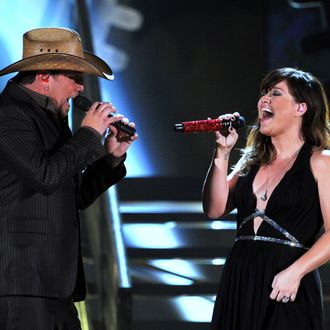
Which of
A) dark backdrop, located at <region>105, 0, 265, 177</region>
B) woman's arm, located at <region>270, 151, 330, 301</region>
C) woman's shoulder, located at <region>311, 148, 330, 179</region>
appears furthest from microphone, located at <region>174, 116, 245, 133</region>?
dark backdrop, located at <region>105, 0, 265, 177</region>

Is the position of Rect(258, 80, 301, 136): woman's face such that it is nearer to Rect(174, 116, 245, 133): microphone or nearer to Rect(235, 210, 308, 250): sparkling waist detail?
Rect(174, 116, 245, 133): microphone

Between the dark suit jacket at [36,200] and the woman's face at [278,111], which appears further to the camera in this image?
the woman's face at [278,111]

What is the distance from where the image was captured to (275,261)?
258 cm

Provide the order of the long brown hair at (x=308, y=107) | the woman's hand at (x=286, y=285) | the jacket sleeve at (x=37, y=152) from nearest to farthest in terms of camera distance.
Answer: the jacket sleeve at (x=37, y=152) < the woman's hand at (x=286, y=285) < the long brown hair at (x=308, y=107)

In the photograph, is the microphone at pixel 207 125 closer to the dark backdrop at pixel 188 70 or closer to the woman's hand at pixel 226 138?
the woman's hand at pixel 226 138

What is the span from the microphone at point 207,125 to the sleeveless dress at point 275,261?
0.24m

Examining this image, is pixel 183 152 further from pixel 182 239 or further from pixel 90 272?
pixel 90 272

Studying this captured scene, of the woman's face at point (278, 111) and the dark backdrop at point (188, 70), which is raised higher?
the dark backdrop at point (188, 70)

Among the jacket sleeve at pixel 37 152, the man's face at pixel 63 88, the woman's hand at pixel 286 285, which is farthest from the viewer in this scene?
the man's face at pixel 63 88

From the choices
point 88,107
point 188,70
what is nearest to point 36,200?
point 88,107

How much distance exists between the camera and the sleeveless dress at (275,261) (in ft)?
8.34

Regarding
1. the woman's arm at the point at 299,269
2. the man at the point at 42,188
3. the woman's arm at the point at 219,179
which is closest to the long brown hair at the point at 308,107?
the woman's arm at the point at 219,179

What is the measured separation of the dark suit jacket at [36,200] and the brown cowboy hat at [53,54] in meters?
0.12

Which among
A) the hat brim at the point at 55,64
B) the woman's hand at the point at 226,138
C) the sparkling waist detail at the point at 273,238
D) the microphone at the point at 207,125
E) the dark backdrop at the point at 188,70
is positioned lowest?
the sparkling waist detail at the point at 273,238
